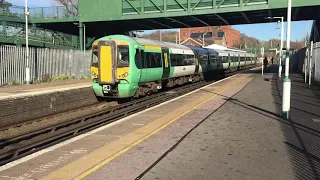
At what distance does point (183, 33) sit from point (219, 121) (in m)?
130

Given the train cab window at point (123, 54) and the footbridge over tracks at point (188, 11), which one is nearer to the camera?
the train cab window at point (123, 54)

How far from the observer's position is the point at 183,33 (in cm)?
13825

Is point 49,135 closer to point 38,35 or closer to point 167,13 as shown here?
point 167,13

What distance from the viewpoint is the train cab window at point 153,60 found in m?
17.9

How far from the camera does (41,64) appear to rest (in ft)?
84.4

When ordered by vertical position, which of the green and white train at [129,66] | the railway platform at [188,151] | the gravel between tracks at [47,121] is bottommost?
the gravel between tracks at [47,121]

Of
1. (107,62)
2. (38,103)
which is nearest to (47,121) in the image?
(38,103)

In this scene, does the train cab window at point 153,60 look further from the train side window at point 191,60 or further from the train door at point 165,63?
the train side window at point 191,60

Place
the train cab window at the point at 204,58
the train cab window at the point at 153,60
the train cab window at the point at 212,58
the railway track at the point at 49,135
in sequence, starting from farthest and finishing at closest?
the train cab window at the point at 212,58
the train cab window at the point at 204,58
the train cab window at the point at 153,60
the railway track at the point at 49,135

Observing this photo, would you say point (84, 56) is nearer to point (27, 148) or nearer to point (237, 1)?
point (237, 1)

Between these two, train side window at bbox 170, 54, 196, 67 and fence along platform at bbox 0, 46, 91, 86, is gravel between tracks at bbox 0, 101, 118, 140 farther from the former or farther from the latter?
fence along platform at bbox 0, 46, 91, 86

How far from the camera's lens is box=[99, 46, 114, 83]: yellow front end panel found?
16.2 metres

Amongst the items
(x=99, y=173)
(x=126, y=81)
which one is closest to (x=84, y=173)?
(x=99, y=173)

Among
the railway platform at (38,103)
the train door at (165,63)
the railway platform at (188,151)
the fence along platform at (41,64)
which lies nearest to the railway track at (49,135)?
the railway platform at (188,151)
